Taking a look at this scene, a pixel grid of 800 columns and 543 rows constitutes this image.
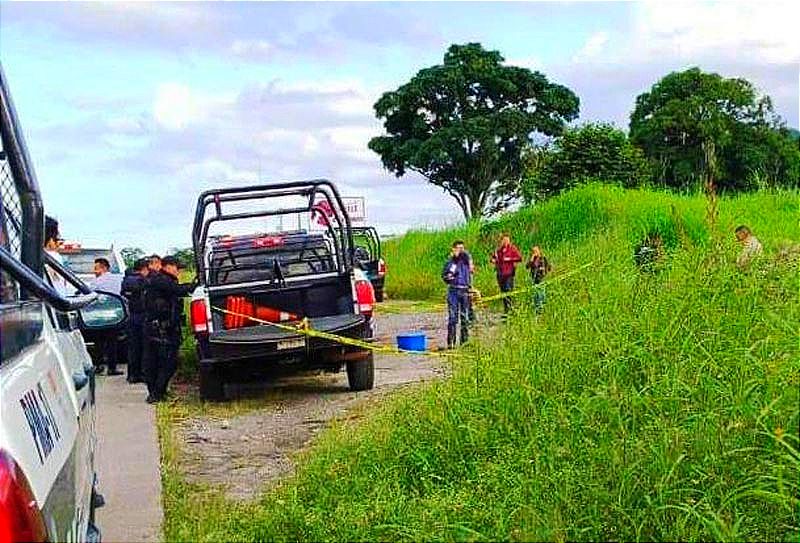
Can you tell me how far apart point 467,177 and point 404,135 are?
153 inches

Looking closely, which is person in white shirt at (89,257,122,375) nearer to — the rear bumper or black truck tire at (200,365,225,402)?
black truck tire at (200,365,225,402)

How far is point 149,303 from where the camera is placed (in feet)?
37.3

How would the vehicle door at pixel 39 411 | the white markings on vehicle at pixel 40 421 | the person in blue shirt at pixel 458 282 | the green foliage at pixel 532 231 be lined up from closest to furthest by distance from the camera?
the vehicle door at pixel 39 411 → the white markings on vehicle at pixel 40 421 → the person in blue shirt at pixel 458 282 → the green foliage at pixel 532 231

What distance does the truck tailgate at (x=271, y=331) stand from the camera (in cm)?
1057

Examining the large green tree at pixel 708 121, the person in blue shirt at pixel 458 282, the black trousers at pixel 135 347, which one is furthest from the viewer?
the large green tree at pixel 708 121

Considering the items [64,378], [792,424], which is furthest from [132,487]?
[792,424]

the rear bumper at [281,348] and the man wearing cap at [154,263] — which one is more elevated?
the man wearing cap at [154,263]

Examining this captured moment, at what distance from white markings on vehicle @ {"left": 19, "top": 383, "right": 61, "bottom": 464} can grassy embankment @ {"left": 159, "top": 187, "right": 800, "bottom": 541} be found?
1.62 meters

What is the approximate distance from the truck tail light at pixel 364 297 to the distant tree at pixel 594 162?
69.2ft

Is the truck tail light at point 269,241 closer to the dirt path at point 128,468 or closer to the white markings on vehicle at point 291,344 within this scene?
the white markings on vehicle at point 291,344

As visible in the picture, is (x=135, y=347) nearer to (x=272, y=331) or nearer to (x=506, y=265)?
(x=272, y=331)

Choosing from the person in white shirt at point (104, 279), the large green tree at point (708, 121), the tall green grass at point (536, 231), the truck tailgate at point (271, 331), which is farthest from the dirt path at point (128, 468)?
the large green tree at point (708, 121)

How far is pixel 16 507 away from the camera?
2256mm

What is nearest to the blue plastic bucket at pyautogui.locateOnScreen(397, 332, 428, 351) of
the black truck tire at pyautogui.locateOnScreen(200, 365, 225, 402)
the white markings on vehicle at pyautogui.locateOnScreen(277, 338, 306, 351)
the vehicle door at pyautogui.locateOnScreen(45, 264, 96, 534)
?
the white markings on vehicle at pyautogui.locateOnScreen(277, 338, 306, 351)
